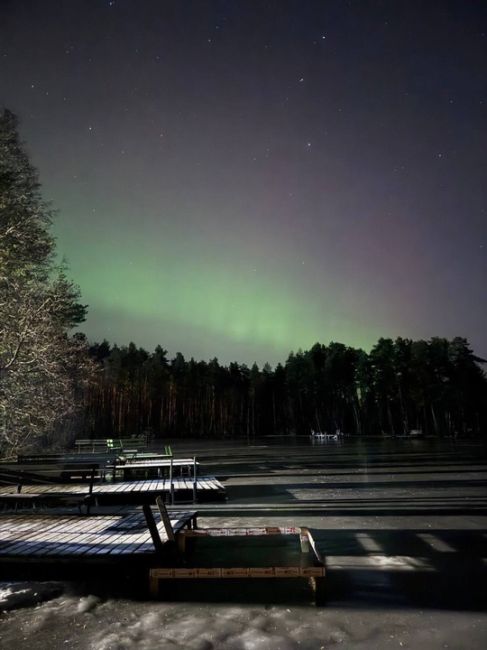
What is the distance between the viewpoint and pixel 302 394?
10656 cm

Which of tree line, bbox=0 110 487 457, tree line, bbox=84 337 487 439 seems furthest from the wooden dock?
tree line, bbox=84 337 487 439

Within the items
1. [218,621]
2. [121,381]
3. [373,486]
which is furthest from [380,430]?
[218,621]

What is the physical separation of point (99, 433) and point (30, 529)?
8463cm

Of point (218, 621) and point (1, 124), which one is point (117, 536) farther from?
point (1, 124)

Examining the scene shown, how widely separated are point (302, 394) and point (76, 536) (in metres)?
101

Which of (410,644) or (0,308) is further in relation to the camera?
(0,308)

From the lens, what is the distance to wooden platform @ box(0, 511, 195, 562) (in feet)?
21.9

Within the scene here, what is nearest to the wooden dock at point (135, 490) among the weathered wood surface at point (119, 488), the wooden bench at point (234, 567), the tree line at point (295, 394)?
the weathered wood surface at point (119, 488)

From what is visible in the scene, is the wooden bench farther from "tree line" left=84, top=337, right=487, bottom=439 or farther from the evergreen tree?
"tree line" left=84, top=337, right=487, bottom=439

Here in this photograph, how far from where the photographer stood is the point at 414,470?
21.8m

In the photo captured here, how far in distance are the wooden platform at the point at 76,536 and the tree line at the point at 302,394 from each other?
6886 cm

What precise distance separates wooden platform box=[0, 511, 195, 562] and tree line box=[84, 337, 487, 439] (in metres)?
68.9

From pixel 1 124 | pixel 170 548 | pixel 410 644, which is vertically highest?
pixel 1 124

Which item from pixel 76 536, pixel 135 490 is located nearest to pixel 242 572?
pixel 76 536
